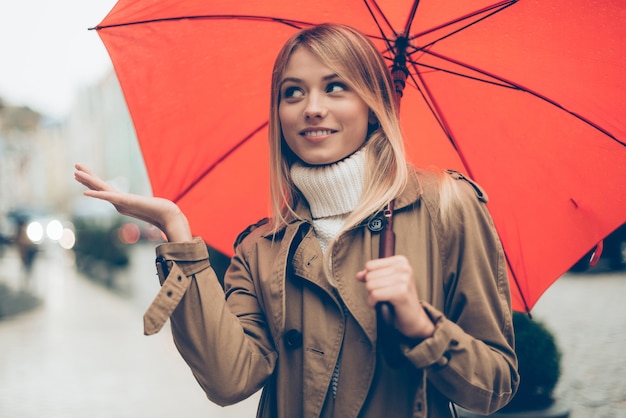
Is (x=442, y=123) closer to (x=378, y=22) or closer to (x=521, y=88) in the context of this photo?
(x=521, y=88)

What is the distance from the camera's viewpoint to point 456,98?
2432 mm

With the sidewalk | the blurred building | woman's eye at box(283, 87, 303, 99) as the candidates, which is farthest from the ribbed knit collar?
the blurred building

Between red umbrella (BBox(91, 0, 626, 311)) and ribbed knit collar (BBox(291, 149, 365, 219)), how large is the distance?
0.61 meters

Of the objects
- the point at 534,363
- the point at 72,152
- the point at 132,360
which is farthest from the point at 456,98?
the point at 72,152

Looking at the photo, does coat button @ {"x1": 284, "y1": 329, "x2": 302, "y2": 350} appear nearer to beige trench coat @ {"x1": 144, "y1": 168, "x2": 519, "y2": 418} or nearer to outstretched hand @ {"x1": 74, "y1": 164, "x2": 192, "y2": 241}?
beige trench coat @ {"x1": 144, "y1": 168, "x2": 519, "y2": 418}

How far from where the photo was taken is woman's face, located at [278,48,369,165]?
6.18ft

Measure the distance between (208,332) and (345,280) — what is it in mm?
369

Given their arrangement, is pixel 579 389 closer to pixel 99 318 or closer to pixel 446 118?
pixel 446 118

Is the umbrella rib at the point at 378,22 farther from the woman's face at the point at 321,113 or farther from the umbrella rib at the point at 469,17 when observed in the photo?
the woman's face at the point at 321,113

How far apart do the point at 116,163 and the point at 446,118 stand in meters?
54.2

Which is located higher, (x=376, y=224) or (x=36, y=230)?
(x=36, y=230)

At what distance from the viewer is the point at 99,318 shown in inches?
442

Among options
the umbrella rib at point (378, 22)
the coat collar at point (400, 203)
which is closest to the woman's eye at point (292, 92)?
the coat collar at point (400, 203)

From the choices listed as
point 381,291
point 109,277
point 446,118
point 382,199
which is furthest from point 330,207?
point 109,277
